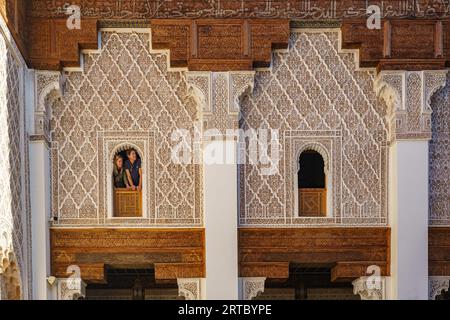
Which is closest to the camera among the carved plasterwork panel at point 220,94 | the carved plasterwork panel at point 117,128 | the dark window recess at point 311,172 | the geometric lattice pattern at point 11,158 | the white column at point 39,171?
the geometric lattice pattern at point 11,158

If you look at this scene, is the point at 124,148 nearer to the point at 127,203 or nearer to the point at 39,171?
the point at 127,203

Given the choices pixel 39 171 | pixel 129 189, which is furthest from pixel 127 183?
pixel 39 171

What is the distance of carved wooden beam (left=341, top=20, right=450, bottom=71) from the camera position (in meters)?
6.66

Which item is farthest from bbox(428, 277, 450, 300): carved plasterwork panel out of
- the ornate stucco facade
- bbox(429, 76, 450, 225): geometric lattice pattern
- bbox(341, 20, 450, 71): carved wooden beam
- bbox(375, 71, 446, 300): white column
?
bbox(341, 20, 450, 71): carved wooden beam

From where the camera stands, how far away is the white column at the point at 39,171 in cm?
654

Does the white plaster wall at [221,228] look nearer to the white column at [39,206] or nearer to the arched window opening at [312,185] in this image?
the arched window opening at [312,185]

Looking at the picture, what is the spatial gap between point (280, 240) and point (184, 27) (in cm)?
212

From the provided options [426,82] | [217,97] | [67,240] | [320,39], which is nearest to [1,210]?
[67,240]

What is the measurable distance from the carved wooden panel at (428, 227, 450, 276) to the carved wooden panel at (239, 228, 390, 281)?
1.27ft

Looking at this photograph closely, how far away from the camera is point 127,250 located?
6.67 m

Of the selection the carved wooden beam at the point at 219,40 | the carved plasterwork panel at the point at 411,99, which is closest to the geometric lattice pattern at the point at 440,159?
the carved plasterwork panel at the point at 411,99

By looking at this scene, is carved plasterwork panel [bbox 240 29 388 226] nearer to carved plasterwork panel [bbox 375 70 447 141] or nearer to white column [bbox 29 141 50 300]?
carved plasterwork panel [bbox 375 70 447 141]

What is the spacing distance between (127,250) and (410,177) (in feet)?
8.62

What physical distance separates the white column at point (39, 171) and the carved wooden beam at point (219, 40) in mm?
1069
